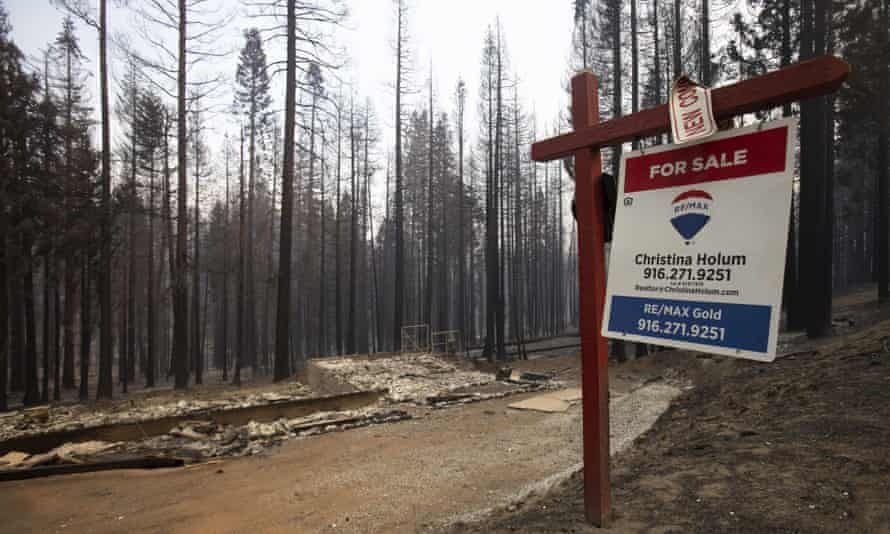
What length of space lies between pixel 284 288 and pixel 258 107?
15125 mm

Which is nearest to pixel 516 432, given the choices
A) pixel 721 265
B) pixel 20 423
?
pixel 721 265

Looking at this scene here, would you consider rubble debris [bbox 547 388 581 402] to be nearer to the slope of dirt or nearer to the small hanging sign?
the slope of dirt

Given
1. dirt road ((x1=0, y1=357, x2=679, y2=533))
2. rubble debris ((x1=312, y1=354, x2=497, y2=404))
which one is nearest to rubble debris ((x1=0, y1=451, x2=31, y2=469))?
dirt road ((x1=0, y1=357, x2=679, y2=533))

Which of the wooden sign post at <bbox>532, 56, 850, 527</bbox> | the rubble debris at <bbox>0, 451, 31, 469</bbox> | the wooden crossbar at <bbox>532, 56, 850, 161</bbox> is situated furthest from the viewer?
the rubble debris at <bbox>0, 451, 31, 469</bbox>

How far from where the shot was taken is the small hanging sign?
228 centimetres

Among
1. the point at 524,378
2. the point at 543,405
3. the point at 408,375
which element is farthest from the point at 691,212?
the point at 408,375

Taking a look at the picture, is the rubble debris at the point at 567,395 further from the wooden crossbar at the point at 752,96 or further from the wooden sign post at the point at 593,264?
the wooden crossbar at the point at 752,96

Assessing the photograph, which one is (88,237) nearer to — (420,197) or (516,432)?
(516,432)

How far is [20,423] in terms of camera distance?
27.2 ft

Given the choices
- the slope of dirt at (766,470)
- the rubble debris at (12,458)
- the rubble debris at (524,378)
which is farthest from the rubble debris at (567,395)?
the rubble debris at (12,458)

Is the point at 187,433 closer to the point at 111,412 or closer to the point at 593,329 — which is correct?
the point at 111,412

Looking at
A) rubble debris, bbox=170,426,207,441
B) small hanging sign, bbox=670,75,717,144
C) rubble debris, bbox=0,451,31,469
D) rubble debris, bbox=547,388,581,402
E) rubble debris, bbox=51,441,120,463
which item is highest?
small hanging sign, bbox=670,75,717,144

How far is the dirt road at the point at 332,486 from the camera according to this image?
4500 millimetres

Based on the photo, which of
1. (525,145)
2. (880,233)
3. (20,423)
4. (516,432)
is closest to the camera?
(516,432)
